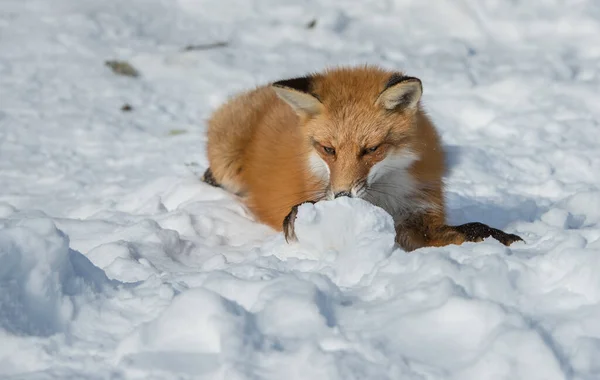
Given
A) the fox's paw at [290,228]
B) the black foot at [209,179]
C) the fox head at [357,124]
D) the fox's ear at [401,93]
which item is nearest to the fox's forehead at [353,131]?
the fox head at [357,124]

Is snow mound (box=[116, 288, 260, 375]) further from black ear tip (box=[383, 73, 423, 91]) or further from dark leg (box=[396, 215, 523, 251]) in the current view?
black ear tip (box=[383, 73, 423, 91])

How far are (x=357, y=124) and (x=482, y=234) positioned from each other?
A: 33.1 inches

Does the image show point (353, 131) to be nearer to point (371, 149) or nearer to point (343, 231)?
point (371, 149)

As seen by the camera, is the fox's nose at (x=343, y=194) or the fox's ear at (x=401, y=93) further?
the fox's ear at (x=401, y=93)

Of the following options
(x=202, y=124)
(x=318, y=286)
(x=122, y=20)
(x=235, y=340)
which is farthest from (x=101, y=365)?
(x=122, y=20)

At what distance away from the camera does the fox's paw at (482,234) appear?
11.8ft

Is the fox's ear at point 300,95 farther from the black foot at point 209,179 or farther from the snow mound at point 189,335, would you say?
the snow mound at point 189,335

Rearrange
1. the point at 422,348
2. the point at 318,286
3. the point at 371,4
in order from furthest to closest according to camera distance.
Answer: the point at 371,4 < the point at 318,286 < the point at 422,348

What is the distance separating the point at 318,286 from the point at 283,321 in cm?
27

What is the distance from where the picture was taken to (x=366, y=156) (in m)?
3.87

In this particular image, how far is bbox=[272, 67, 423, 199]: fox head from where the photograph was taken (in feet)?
12.6

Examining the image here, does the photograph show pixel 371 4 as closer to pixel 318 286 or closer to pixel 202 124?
pixel 202 124

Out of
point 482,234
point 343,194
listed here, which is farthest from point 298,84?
point 482,234

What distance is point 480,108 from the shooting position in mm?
6488
